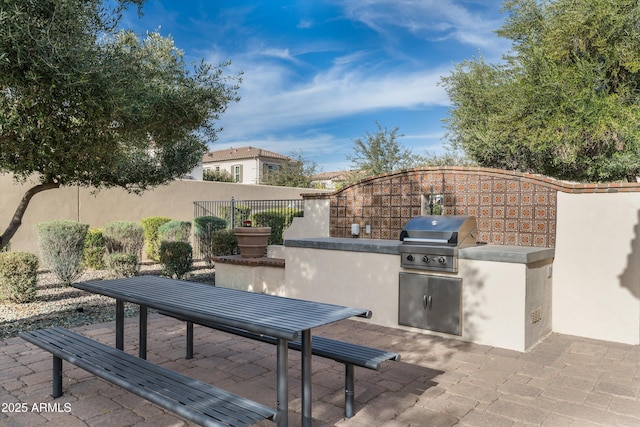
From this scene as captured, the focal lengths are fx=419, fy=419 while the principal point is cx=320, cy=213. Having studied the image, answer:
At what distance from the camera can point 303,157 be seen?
83.7 ft

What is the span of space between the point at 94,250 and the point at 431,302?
26.7 feet

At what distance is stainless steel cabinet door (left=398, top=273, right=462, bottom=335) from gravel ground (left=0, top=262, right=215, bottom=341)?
3872 millimetres

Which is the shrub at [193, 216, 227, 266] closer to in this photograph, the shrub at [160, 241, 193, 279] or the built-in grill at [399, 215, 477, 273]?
the shrub at [160, 241, 193, 279]

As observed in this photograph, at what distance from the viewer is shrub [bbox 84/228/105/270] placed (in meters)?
9.66

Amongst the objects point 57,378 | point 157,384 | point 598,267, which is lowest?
point 57,378

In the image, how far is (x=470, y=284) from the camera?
473 centimetres

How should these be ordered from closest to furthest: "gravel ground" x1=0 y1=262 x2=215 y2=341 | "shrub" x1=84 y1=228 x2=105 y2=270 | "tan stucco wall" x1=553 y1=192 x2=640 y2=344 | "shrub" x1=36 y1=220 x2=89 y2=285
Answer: "tan stucco wall" x1=553 y1=192 x2=640 y2=344 → "gravel ground" x1=0 y1=262 x2=215 y2=341 → "shrub" x1=36 y1=220 x2=89 y2=285 → "shrub" x1=84 y1=228 x2=105 y2=270

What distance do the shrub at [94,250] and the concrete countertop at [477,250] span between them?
232 inches

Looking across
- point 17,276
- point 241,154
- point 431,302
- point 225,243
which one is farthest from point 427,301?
point 241,154

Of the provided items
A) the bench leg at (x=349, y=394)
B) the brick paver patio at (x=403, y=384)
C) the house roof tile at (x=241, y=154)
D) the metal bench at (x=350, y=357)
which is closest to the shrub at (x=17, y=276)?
the brick paver patio at (x=403, y=384)

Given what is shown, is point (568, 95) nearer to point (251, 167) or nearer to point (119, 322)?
point (119, 322)

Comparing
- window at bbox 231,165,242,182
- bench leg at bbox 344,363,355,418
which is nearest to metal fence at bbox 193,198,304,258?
bench leg at bbox 344,363,355,418

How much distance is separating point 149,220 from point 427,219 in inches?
349

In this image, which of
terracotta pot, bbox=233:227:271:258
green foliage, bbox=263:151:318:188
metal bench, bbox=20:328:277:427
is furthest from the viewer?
green foliage, bbox=263:151:318:188
